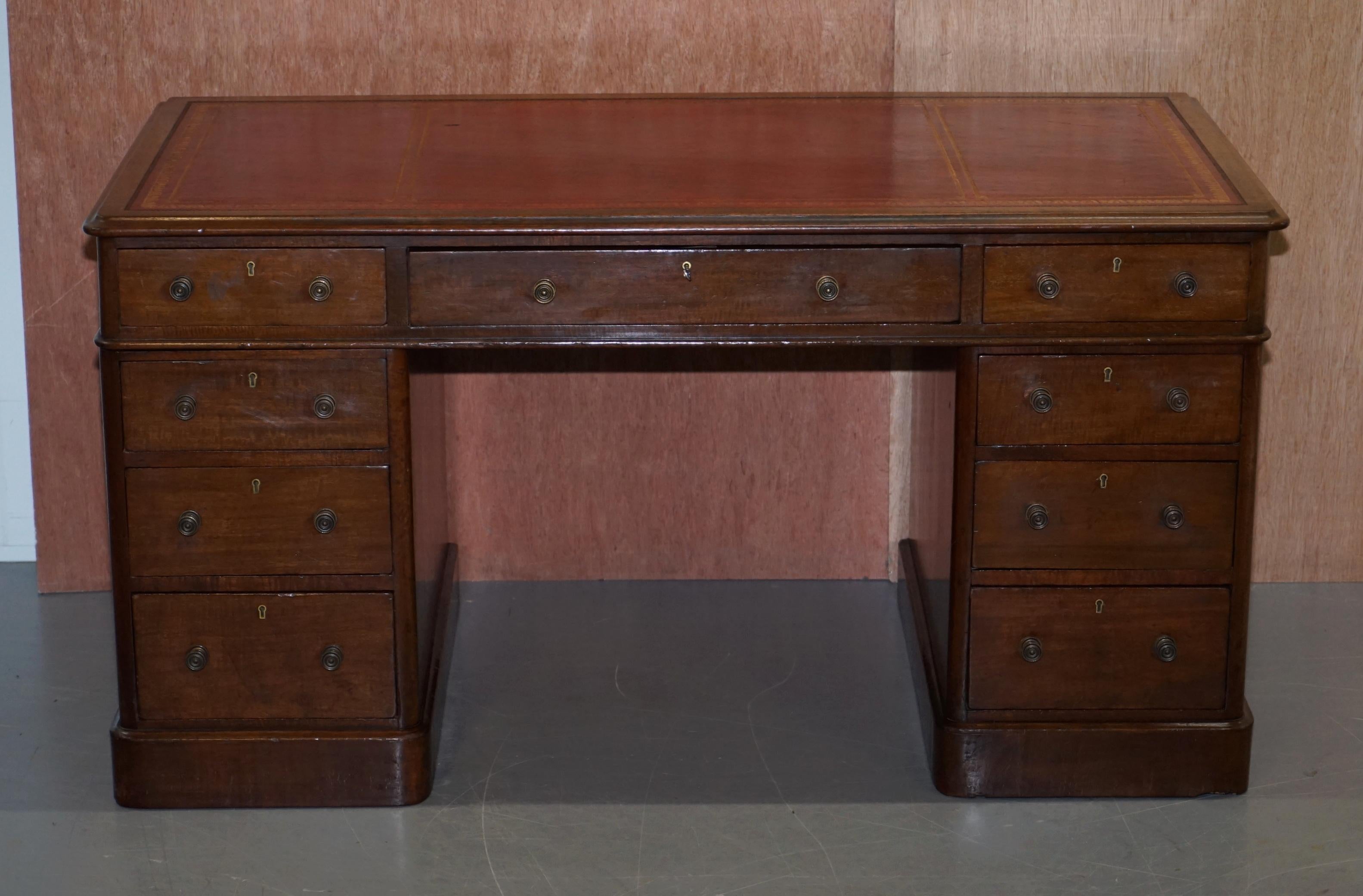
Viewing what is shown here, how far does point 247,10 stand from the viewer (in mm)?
3424

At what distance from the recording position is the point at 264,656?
280cm

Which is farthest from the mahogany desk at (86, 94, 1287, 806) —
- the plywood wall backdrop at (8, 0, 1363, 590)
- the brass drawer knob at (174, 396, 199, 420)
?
the plywood wall backdrop at (8, 0, 1363, 590)

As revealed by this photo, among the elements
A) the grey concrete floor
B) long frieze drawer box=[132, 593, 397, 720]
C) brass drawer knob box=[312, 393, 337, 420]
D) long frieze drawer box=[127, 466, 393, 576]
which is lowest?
the grey concrete floor

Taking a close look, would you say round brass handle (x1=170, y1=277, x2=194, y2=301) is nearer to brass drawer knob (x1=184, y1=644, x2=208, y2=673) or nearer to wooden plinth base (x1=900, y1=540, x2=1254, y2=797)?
brass drawer knob (x1=184, y1=644, x2=208, y2=673)

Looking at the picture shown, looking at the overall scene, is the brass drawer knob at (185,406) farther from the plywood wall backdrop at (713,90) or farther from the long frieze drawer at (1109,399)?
the long frieze drawer at (1109,399)

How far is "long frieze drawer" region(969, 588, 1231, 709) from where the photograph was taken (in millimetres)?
2809

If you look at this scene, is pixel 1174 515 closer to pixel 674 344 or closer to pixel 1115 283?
pixel 1115 283

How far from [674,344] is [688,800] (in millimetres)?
773

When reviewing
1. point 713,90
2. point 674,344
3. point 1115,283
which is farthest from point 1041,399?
point 713,90

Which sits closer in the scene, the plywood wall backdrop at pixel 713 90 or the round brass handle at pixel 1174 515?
the round brass handle at pixel 1174 515

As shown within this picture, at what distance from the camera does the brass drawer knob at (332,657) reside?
9.18 feet

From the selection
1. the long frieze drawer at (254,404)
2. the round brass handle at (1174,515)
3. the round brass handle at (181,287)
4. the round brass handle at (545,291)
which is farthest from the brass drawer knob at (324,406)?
the round brass handle at (1174,515)

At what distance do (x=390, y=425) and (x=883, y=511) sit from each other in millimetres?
1407

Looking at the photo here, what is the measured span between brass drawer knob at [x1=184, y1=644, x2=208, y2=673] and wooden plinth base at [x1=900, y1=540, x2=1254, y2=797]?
48.6 inches
